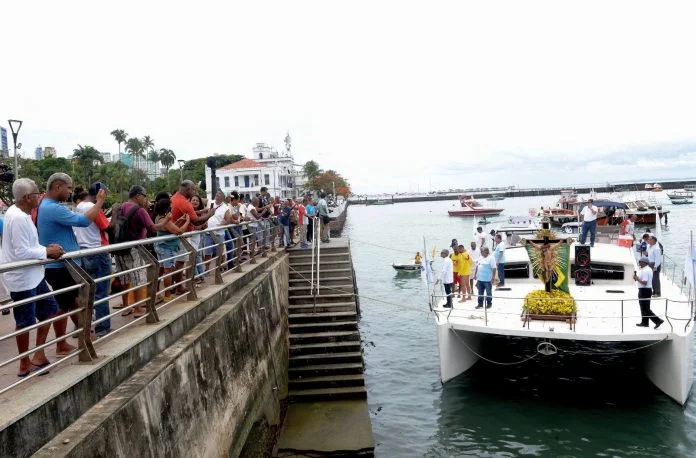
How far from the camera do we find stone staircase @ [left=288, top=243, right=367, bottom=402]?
1185 cm

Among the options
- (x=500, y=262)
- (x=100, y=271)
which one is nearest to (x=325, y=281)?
(x=500, y=262)

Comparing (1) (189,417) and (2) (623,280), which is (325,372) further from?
(2) (623,280)

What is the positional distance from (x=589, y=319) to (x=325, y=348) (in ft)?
19.0

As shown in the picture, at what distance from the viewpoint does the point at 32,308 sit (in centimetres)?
509

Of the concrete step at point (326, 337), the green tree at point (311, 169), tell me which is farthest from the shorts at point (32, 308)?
the green tree at point (311, 169)

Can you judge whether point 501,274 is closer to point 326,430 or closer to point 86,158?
point 326,430

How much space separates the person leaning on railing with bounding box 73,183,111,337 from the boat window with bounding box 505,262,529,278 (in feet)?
36.7

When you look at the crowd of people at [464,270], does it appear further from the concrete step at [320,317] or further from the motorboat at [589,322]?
the concrete step at [320,317]

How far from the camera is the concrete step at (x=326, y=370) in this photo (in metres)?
12.1

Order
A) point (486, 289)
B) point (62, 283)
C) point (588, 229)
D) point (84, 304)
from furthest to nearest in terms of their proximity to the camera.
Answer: point (588, 229) < point (486, 289) < point (62, 283) < point (84, 304)

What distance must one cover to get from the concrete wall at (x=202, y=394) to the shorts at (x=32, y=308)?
1004 millimetres

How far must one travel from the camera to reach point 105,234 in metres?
7.95

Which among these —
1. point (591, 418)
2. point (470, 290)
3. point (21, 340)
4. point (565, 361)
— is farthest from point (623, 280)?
point (21, 340)

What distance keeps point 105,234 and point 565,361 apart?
11.5 m
